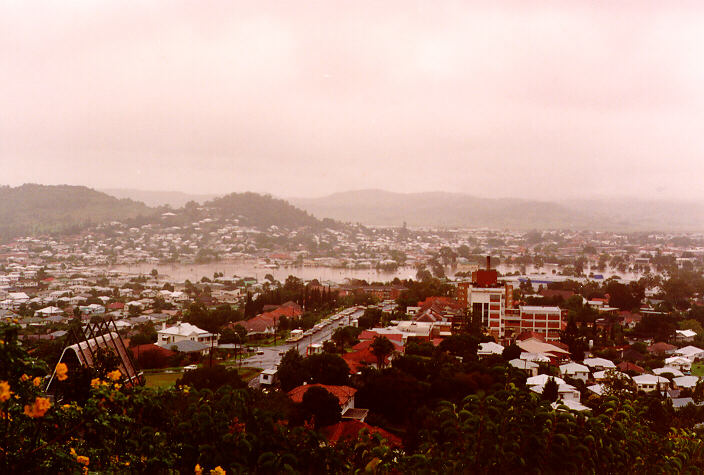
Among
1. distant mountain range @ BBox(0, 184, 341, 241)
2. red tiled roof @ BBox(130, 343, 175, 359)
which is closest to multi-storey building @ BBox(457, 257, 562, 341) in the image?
red tiled roof @ BBox(130, 343, 175, 359)

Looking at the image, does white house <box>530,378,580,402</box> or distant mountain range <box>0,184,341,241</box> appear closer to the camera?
white house <box>530,378,580,402</box>

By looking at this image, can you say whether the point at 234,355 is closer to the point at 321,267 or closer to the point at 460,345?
the point at 460,345

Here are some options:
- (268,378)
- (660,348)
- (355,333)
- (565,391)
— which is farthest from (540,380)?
(660,348)

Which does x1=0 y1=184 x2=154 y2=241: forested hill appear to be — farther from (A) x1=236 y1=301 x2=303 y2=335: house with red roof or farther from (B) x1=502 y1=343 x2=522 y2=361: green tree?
(B) x1=502 y1=343 x2=522 y2=361: green tree

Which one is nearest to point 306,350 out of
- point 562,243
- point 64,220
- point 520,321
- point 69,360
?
point 520,321

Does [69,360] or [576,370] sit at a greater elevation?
[69,360]
